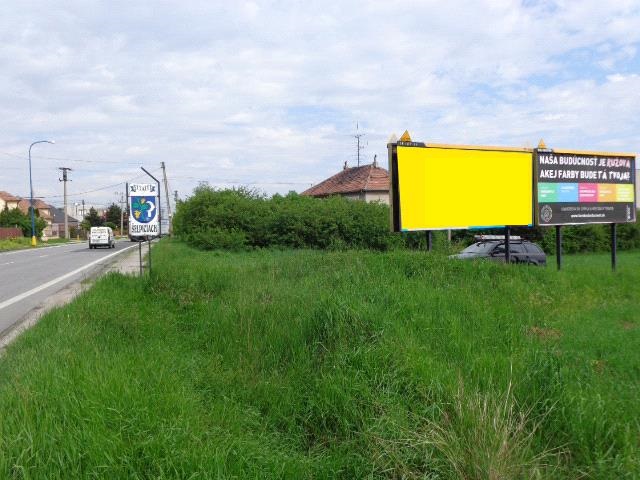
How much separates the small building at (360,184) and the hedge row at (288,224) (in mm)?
11364

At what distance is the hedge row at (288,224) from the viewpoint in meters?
21.6

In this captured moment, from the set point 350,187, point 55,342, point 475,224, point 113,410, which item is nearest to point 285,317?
point 55,342

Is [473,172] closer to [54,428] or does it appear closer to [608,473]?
[608,473]

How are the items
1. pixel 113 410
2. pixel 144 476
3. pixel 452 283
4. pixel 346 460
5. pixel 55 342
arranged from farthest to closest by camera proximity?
pixel 452 283 < pixel 55 342 < pixel 346 460 < pixel 113 410 < pixel 144 476

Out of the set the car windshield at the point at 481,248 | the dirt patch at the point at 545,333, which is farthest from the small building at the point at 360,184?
the dirt patch at the point at 545,333

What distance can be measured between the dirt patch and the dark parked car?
898cm

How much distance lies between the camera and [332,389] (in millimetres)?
4969

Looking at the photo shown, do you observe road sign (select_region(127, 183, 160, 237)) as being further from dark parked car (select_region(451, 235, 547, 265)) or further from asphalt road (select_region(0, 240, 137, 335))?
dark parked car (select_region(451, 235, 547, 265))

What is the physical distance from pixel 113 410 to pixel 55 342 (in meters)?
2.49

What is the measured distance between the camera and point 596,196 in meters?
13.7

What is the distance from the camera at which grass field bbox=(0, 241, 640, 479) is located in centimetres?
380

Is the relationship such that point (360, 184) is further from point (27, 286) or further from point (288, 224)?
point (27, 286)

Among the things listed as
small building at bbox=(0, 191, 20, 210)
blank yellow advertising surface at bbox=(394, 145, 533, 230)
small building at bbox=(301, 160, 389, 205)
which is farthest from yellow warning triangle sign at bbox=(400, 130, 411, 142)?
small building at bbox=(0, 191, 20, 210)

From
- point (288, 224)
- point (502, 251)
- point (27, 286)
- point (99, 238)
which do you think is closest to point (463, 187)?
point (502, 251)
